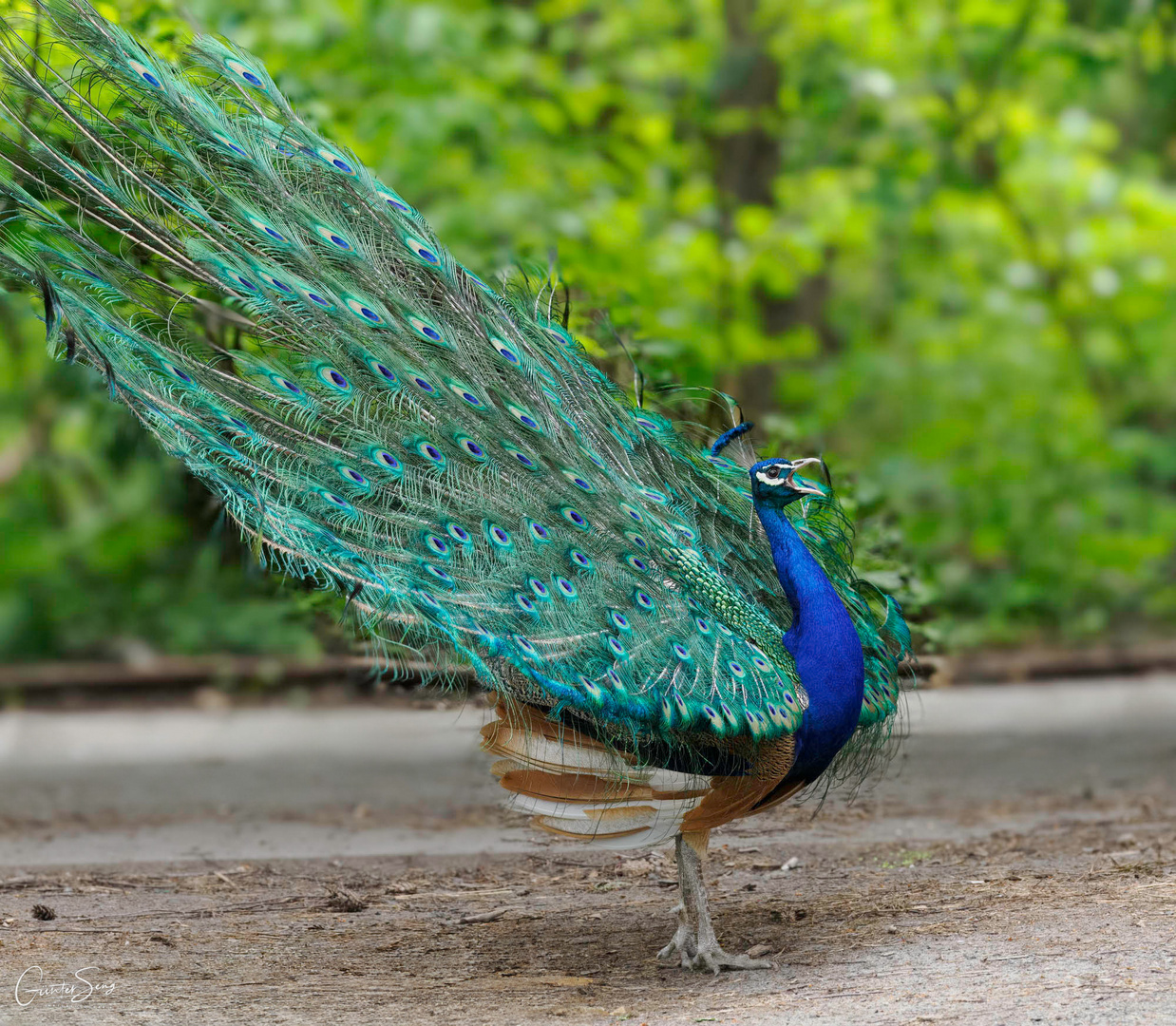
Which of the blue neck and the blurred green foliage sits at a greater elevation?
the blurred green foliage

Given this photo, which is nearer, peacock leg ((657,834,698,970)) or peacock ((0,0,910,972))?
peacock ((0,0,910,972))

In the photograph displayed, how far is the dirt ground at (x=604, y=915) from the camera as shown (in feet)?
12.5

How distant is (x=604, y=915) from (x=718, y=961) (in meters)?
0.89

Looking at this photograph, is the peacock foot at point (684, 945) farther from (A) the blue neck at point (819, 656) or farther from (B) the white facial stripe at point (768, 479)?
(B) the white facial stripe at point (768, 479)

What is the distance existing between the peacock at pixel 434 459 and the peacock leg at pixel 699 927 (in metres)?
0.01

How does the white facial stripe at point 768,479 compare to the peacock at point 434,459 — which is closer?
the peacock at point 434,459

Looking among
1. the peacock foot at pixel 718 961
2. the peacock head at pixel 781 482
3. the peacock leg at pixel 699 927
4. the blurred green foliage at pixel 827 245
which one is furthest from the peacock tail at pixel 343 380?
the blurred green foliage at pixel 827 245

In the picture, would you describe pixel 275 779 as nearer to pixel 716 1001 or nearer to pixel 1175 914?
pixel 716 1001

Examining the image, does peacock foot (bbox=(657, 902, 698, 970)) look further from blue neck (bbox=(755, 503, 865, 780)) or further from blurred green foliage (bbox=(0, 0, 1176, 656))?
blurred green foliage (bbox=(0, 0, 1176, 656))

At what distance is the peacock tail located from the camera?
394 centimetres

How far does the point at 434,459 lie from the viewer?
13.6 ft
